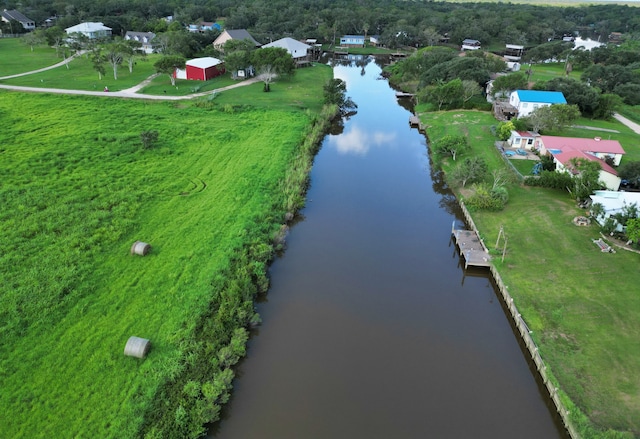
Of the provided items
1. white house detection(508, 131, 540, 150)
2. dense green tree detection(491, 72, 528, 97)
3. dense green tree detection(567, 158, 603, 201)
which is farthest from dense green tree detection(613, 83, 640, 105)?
dense green tree detection(567, 158, 603, 201)

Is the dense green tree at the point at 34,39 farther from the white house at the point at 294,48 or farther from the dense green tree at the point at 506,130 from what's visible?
the dense green tree at the point at 506,130

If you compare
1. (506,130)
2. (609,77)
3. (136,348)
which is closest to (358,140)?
(506,130)

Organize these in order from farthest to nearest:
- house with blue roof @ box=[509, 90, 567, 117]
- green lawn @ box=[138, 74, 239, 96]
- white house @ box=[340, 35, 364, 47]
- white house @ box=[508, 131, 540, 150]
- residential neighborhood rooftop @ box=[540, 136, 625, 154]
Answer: white house @ box=[340, 35, 364, 47]
green lawn @ box=[138, 74, 239, 96]
house with blue roof @ box=[509, 90, 567, 117]
white house @ box=[508, 131, 540, 150]
residential neighborhood rooftop @ box=[540, 136, 625, 154]

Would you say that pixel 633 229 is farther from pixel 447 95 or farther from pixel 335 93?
pixel 335 93

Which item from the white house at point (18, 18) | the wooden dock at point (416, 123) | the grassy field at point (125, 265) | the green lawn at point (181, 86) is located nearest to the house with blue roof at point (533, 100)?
the wooden dock at point (416, 123)

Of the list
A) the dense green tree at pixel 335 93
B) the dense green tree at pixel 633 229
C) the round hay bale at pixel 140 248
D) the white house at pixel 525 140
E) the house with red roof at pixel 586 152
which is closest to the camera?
the round hay bale at pixel 140 248

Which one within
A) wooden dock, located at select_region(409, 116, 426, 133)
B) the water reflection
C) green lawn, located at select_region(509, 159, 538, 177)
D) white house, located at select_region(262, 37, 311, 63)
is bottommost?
the water reflection

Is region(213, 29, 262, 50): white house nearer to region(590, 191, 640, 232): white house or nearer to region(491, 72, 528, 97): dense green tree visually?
region(491, 72, 528, 97): dense green tree

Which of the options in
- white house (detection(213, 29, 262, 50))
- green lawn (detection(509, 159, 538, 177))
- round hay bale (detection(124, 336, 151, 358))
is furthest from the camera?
white house (detection(213, 29, 262, 50))
